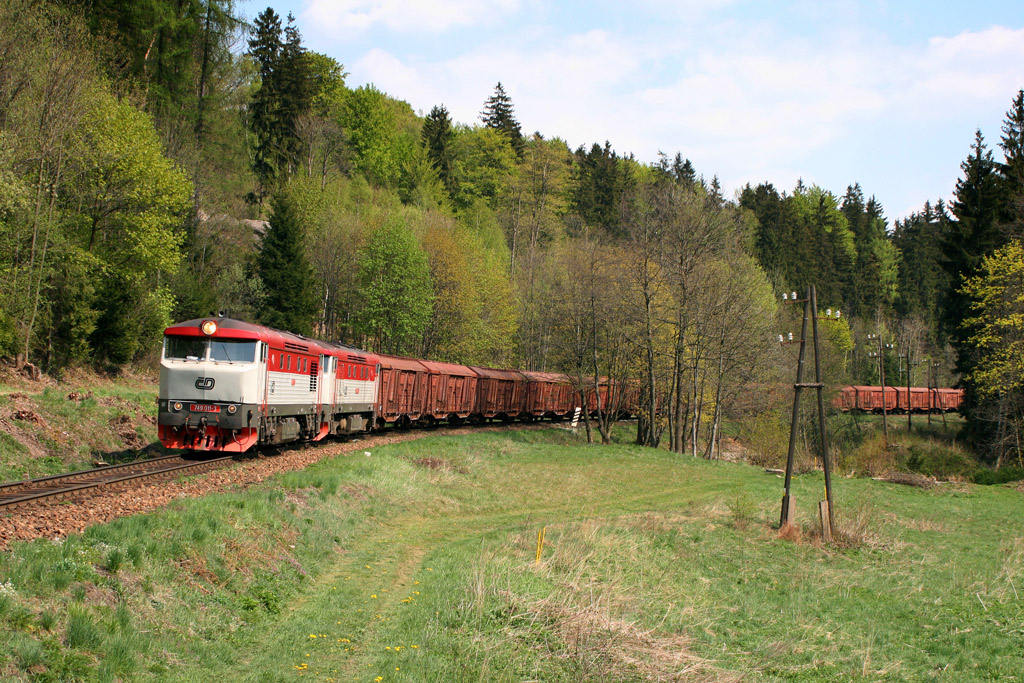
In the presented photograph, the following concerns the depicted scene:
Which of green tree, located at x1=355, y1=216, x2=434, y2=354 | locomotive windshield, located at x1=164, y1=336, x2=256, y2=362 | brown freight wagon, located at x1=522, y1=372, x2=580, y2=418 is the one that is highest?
green tree, located at x1=355, y1=216, x2=434, y2=354

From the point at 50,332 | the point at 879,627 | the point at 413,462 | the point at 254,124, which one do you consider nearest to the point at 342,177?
the point at 254,124

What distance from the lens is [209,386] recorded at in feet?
58.2

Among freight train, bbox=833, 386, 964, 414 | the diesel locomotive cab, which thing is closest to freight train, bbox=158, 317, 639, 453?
the diesel locomotive cab

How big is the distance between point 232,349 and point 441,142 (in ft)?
209

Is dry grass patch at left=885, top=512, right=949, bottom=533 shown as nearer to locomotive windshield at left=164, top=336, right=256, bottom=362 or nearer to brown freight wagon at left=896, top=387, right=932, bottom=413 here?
locomotive windshield at left=164, top=336, right=256, bottom=362

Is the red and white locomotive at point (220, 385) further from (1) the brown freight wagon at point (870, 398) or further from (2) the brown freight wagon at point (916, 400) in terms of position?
(2) the brown freight wagon at point (916, 400)

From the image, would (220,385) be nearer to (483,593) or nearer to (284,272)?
(483,593)

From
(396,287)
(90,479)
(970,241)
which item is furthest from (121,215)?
(970,241)

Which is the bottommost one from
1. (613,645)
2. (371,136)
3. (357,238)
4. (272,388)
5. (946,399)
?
(613,645)

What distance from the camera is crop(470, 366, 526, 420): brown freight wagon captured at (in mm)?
38906

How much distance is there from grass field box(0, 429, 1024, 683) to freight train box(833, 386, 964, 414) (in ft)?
177

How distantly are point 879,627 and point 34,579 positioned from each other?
11919 mm

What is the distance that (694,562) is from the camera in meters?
15.5

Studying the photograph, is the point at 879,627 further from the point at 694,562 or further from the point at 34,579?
the point at 34,579
